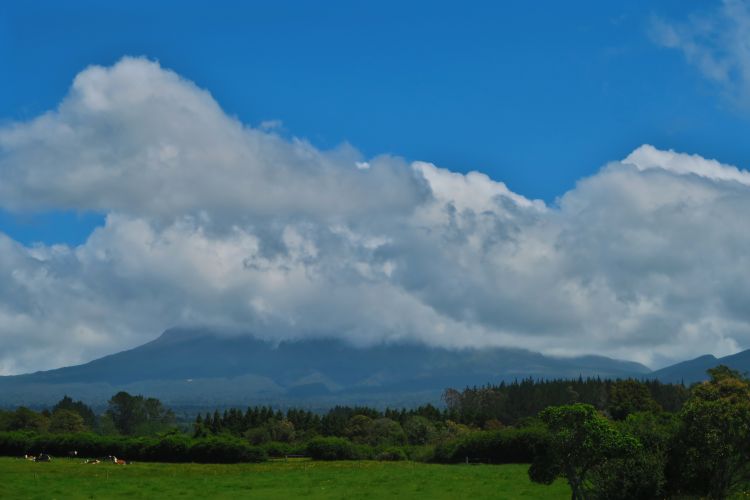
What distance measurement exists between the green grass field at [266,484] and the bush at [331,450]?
100 ft

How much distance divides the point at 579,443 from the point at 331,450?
71.5 meters

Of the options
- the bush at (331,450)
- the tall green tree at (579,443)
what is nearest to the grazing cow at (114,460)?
the bush at (331,450)

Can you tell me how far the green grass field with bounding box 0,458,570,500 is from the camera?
166 feet

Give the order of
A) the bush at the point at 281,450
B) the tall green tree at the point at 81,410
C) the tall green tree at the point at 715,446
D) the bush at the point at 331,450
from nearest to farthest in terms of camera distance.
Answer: the tall green tree at the point at 715,446 < the bush at the point at 331,450 < the bush at the point at 281,450 < the tall green tree at the point at 81,410

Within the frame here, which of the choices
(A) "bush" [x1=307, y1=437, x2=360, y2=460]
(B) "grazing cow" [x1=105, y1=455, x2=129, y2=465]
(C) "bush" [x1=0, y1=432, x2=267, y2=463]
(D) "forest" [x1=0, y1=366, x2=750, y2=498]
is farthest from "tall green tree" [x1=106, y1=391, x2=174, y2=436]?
(B) "grazing cow" [x1=105, y1=455, x2=129, y2=465]

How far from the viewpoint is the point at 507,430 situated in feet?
317

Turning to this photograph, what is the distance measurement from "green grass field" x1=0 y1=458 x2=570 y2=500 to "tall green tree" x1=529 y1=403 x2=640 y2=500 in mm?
10674

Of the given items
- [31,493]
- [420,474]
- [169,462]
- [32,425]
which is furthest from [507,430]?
[32,425]

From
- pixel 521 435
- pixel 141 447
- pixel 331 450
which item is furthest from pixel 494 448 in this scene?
pixel 141 447

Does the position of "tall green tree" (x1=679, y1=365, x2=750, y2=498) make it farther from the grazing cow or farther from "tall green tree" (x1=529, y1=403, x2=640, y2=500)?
the grazing cow

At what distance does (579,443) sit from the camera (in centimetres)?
3781

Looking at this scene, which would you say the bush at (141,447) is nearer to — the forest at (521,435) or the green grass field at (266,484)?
the forest at (521,435)

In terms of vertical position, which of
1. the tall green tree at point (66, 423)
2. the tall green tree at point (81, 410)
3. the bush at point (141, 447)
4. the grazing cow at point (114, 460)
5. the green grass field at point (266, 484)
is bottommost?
the green grass field at point (266, 484)

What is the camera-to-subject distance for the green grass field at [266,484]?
5059 centimetres
